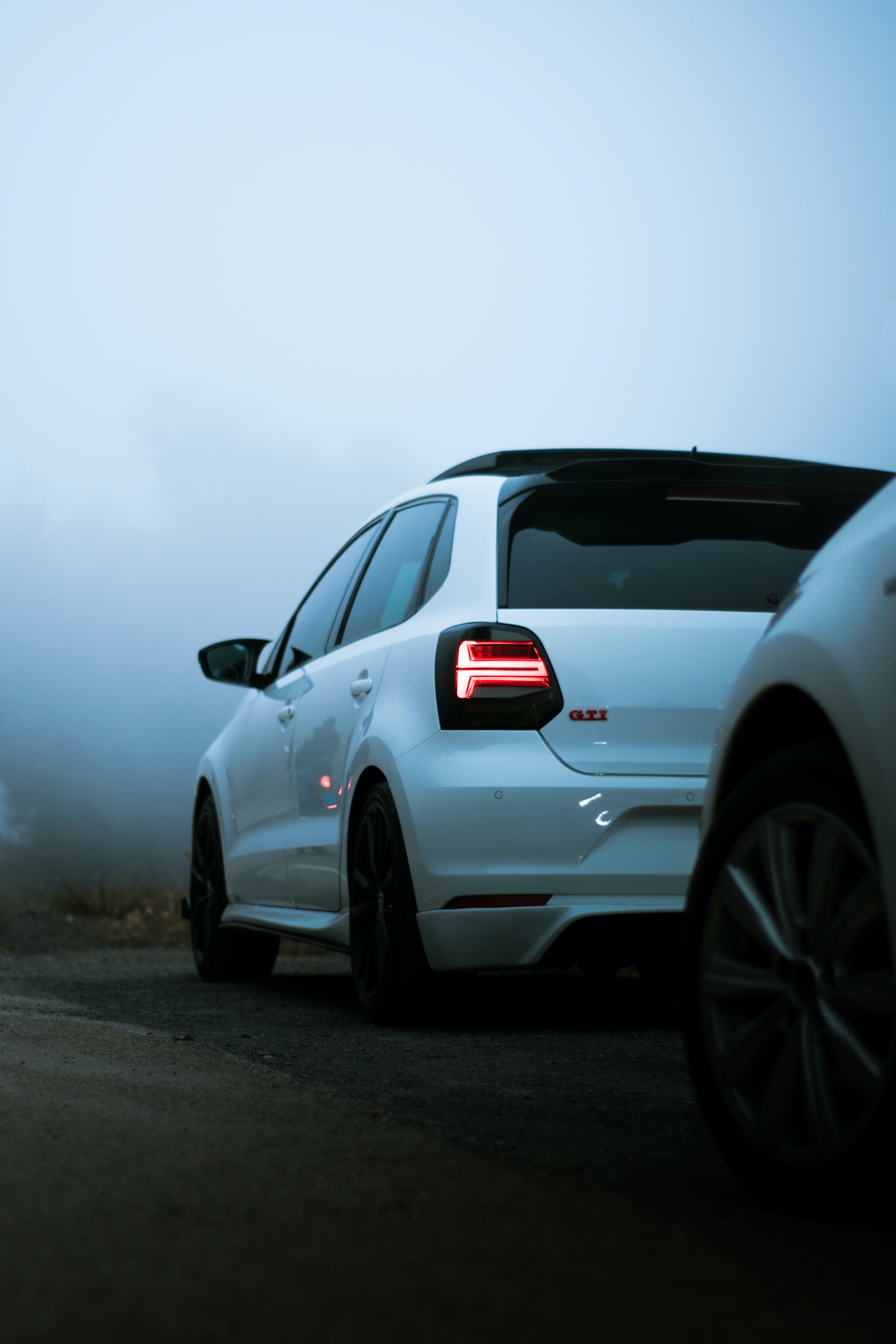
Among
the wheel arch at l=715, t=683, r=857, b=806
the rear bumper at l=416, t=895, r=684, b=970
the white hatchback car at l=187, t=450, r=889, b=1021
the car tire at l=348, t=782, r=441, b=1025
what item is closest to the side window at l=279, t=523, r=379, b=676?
the white hatchback car at l=187, t=450, r=889, b=1021

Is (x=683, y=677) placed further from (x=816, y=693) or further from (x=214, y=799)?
(x=214, y=799)

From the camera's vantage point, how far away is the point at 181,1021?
17.9ft

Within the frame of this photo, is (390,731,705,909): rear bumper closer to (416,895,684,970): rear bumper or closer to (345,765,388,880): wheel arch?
(416,895,684,970): rear bumper

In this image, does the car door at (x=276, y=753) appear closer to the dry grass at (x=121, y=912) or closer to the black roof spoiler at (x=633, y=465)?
the black roof spoiler at (x=633, y=465)

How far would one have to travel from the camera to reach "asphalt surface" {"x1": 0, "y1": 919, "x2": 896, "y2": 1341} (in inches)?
77.6

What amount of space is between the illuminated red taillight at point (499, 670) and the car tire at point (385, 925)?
1.68 ft

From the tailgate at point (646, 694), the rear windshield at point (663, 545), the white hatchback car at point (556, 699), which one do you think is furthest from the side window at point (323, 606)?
the tailgate at point (646, 694)

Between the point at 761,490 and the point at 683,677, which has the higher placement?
the point at 761,490

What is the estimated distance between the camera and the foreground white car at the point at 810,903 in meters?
2.37

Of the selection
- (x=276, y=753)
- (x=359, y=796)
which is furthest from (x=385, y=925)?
(x=276, y=753)

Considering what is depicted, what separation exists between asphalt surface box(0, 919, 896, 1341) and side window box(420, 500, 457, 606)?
1.42 m

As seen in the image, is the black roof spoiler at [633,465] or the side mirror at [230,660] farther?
the side mirror at [230,660]

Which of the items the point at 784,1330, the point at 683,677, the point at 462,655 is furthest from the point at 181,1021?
the point at 784,1330

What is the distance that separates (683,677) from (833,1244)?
2.45 metres
